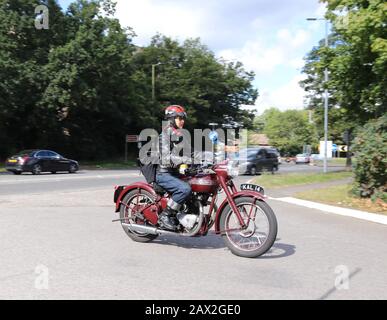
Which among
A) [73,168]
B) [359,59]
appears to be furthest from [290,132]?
[359,59]

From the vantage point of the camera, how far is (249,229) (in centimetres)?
670

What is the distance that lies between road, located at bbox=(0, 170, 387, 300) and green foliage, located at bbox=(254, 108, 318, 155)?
300 feet

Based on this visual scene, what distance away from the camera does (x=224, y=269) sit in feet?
19.8

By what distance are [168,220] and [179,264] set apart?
0.98m

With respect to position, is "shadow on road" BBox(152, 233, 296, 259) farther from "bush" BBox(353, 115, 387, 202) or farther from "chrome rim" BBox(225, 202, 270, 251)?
"bush" BBox(353, 115, 387, 202)

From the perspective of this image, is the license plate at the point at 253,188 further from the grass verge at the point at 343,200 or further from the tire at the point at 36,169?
the tire at the point at 36,169

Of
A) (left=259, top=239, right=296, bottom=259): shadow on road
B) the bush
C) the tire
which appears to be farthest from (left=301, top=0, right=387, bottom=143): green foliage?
the tire

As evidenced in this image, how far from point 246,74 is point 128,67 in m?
18.9

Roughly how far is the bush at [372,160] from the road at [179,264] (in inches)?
108

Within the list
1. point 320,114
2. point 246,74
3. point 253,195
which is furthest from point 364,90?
point 246,74

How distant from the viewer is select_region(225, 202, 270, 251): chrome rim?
21.6ft

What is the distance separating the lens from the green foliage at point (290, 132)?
10250 cm

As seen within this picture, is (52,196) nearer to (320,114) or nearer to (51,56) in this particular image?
(51,56)
